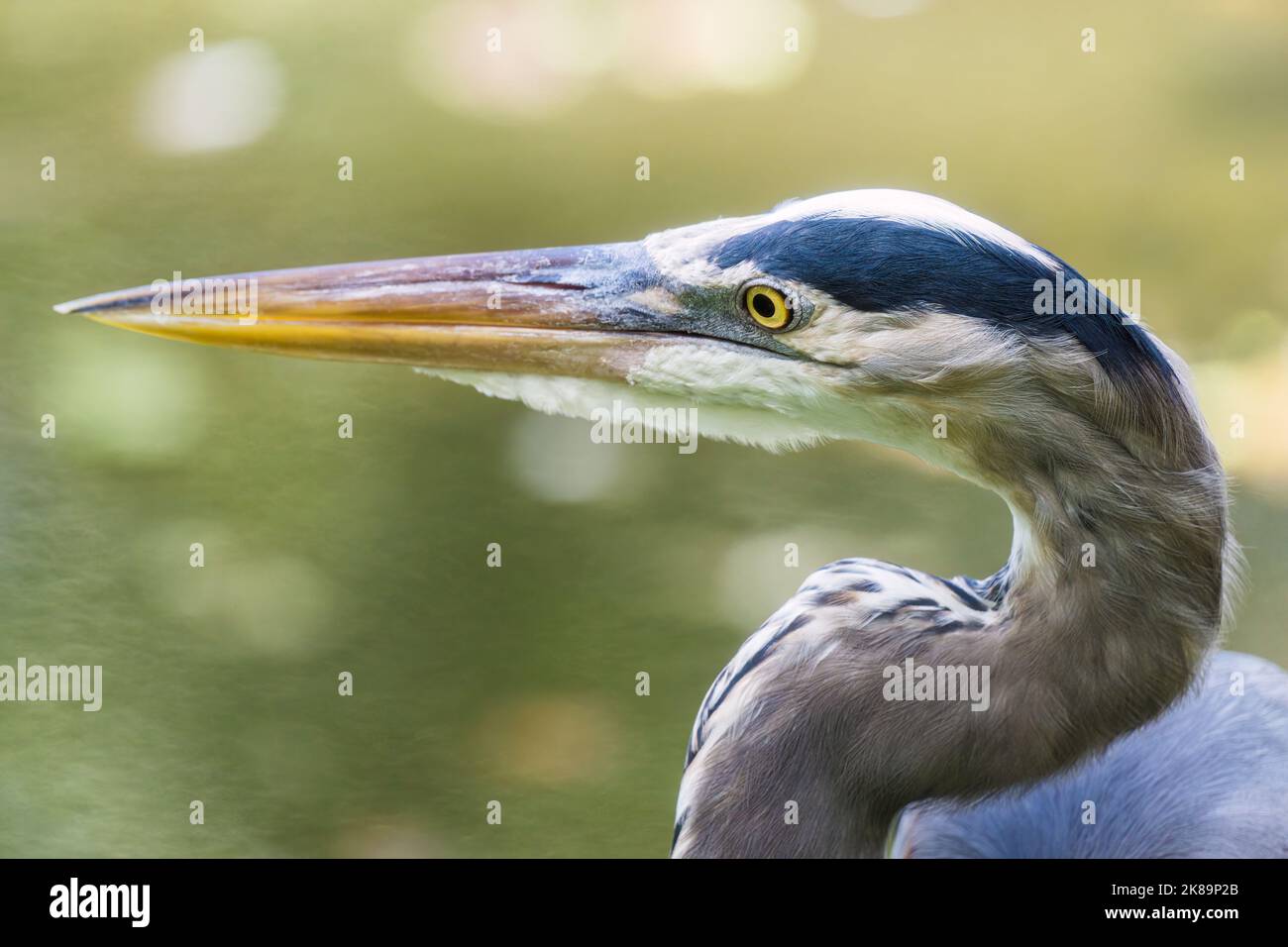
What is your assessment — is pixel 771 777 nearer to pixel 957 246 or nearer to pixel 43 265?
pixel 957 246

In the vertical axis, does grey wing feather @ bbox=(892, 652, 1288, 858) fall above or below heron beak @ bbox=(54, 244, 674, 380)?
below

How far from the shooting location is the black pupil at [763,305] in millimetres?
1229

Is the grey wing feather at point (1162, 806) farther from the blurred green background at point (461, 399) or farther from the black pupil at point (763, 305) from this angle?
the blurred green background at point (461, 399)

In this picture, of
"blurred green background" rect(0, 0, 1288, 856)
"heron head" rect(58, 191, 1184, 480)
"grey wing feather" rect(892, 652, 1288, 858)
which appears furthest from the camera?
"blurred green background" rect(0, 0, 1288, 856)

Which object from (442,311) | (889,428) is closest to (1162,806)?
(889,428)

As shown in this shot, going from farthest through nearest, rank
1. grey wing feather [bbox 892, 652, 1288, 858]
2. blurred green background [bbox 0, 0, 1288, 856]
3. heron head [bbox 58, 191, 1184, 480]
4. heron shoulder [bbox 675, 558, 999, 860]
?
blurred green background [bbox 0, 0, 1288, 856] → grey wing feather [bbox 892, 652, 1288, 858] → heron shoulder [bbox 675, 558, 999, 860] → heron head [bbox 58, 191, 1184, 480]

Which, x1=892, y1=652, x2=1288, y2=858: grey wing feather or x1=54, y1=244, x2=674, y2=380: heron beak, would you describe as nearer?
x1=54, y1=244, x2=674, y2=380: heron beak

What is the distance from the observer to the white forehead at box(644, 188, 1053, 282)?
1167mm

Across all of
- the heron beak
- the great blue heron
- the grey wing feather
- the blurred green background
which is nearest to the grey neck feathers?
the great blue heron

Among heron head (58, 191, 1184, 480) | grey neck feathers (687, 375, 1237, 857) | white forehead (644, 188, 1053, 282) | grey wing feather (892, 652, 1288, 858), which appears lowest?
grey wing feather (892, 652, 1288, 858)

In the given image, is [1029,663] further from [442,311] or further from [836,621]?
[442,311]

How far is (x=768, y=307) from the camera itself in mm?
1236

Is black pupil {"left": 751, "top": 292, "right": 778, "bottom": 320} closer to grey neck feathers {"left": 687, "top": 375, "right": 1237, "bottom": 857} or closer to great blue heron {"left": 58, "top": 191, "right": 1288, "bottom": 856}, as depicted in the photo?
great blue heron {"left": 58, "top": 191, "right": 1288, "bottom": 856}

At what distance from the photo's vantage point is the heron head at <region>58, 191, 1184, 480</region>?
114 centimetres
